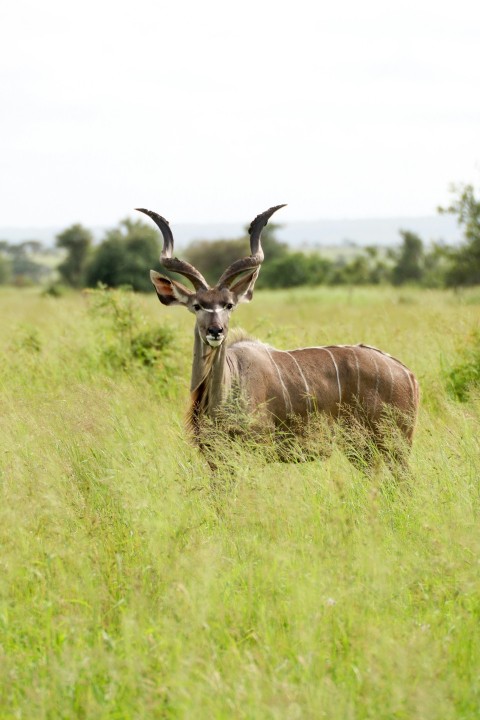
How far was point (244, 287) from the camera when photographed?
6066 millimetres

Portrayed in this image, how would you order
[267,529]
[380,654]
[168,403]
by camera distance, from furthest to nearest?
[168,403] < [267,529] < [380,654]

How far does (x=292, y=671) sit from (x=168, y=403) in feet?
14.1

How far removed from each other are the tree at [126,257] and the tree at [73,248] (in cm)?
970

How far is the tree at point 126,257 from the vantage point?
29.4 metres

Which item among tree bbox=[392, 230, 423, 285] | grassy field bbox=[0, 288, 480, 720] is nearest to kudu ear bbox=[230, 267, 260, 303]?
grassy field bbox=[0, 288, 480, 720]

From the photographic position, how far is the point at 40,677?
10.6ft

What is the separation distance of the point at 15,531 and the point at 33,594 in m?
0.32

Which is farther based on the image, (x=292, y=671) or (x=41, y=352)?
(x=41, y=352)

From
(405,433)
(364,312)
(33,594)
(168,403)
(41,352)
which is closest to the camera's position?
(33,594)

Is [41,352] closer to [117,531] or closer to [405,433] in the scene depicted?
[405,433]

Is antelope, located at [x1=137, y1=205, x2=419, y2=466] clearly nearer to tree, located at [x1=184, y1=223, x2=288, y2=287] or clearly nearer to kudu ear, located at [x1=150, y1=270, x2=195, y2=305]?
kudu ear, located at [x1=150, y1=270, x2=195, y2=305]

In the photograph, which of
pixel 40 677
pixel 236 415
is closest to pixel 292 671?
pixel 40 677

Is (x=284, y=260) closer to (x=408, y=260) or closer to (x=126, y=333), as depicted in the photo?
(x=408, y=260)

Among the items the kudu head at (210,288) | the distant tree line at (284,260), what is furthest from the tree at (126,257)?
the kudu head at (210,288)
